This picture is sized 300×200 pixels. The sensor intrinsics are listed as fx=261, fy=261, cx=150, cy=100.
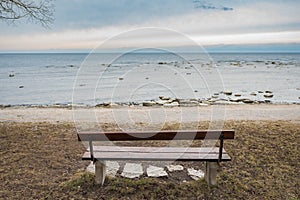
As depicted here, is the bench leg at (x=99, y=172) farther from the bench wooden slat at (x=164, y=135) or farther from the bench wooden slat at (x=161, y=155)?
the bench wooden slat at (x=164, y=135)

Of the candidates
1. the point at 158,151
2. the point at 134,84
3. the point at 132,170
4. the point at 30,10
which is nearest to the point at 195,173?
the point at 158,151

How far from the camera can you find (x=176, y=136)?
3182mm

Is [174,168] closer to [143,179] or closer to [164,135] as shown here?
[143,179]

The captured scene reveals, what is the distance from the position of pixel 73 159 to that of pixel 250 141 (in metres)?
3.60

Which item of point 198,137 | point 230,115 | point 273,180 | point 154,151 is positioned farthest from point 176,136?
point 230,115

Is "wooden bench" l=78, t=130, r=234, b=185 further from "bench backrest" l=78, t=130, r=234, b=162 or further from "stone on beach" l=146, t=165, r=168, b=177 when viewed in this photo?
"stone on beach" l=146, t=165, r=168, b=177

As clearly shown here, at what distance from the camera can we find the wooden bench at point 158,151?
125 inches

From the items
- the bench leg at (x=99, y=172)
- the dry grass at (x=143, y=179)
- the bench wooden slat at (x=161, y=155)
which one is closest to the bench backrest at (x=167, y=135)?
the bench wooden slat at (x=161, y=155)

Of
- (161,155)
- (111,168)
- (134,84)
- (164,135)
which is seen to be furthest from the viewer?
(134,84)

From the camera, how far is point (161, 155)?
362cm

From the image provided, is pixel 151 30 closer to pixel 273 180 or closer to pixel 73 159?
pixel 73 159

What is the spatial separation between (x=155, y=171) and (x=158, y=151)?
0.60m

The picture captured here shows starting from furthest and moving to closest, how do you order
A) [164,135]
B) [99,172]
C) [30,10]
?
[30,10]
[99,172]
[164,135]

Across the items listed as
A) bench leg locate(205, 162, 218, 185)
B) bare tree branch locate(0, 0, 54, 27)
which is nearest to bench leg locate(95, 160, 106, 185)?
bench leg locate(205, 162, 218, 185)
